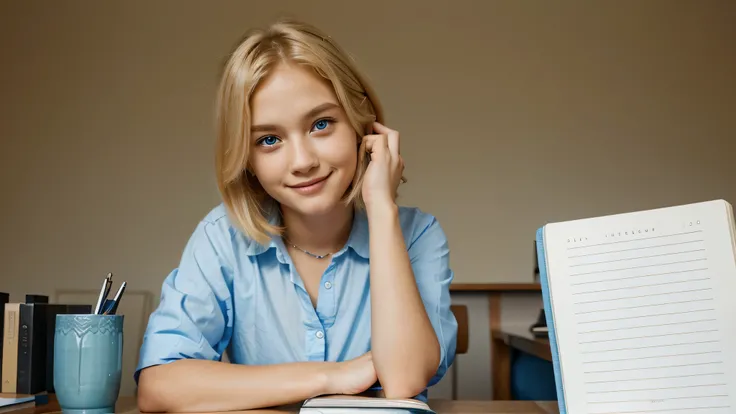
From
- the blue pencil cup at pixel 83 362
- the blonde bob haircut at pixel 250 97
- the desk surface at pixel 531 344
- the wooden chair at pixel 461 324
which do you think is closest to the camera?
the blue pencil cup at pixel 83 362

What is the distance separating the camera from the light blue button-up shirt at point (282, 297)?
1156mm

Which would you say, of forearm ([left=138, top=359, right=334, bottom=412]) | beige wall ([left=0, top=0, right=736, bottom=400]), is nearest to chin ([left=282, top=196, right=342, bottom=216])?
forearm ([left=138, top=359, right=334, bottom=412])

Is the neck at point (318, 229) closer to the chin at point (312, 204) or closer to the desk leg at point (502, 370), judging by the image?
the chin at point (312, 204)

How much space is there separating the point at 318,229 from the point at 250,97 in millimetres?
274

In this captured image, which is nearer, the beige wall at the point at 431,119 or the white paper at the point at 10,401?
the white paper at the point at 10,401

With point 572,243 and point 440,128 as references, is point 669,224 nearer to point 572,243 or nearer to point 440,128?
point 572,243

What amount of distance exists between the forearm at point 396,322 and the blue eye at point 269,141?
0.64 ft

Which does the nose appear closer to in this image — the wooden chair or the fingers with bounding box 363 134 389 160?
the fingers with bounding box 363 134 389 160

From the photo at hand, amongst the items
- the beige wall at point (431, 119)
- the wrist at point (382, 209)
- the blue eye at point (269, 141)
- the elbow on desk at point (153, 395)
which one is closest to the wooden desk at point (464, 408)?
the elbow on desk at point (153, 395)

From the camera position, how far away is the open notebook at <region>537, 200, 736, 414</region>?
72 centimetres

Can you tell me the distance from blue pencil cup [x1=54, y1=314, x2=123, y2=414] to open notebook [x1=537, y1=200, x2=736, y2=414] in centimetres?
54

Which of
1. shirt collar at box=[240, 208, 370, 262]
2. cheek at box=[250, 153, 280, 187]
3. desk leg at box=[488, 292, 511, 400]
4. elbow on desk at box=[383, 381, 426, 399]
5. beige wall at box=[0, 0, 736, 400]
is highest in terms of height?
beige wall at box=[0, 0, 736, 400]

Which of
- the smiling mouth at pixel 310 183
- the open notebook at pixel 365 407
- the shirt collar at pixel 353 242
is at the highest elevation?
the smiling mouth at pixel 310 183

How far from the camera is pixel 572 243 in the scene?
0.80 metres
